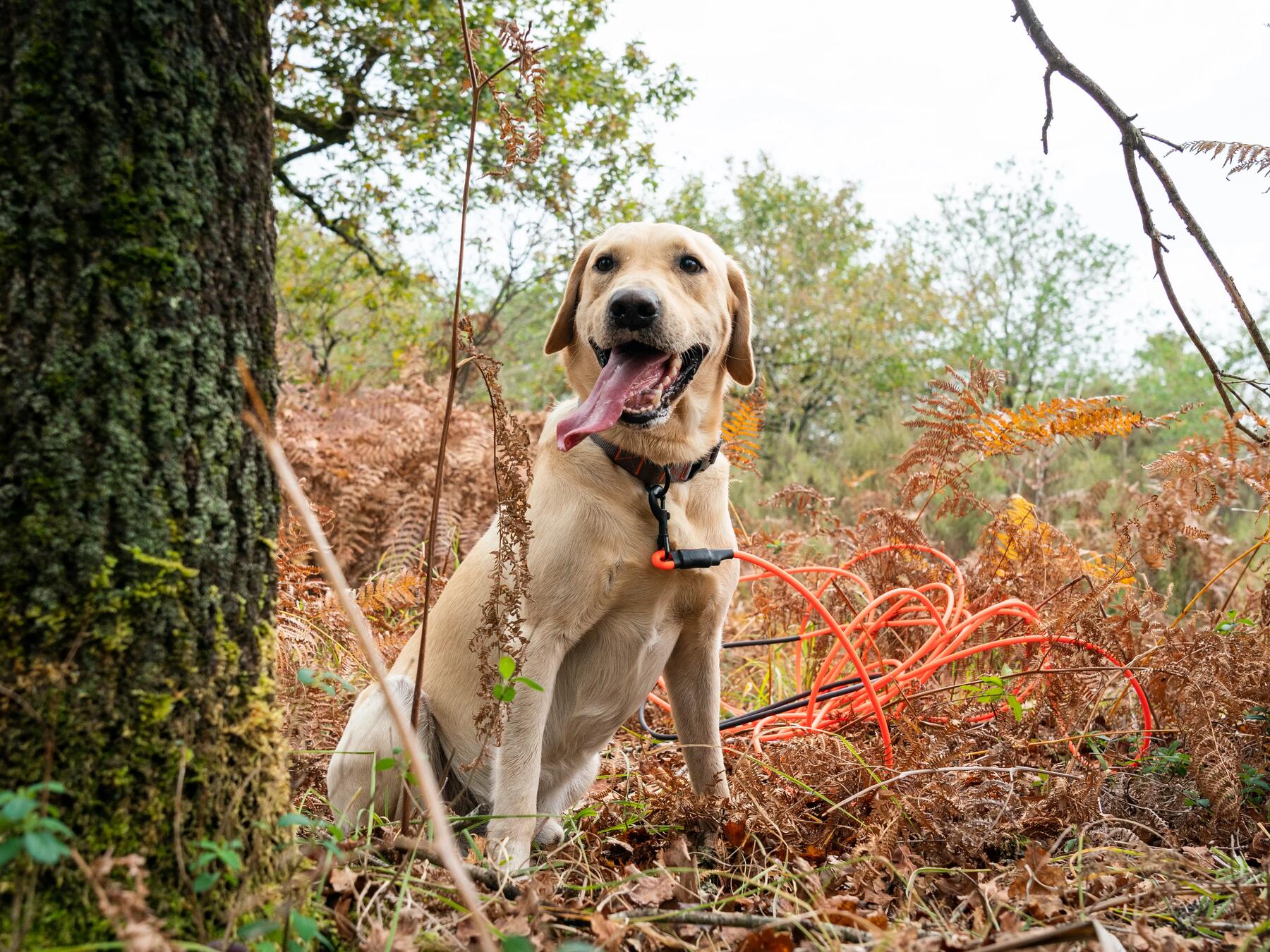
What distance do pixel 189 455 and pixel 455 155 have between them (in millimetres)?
7572

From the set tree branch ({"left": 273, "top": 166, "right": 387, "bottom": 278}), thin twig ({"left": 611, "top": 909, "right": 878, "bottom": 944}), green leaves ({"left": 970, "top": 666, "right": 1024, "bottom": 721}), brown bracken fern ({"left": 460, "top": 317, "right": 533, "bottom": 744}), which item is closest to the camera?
thin twig ({"left": 611, "top": 909, "right": 878, "bottom": 944})

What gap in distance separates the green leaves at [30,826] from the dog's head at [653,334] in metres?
1.33

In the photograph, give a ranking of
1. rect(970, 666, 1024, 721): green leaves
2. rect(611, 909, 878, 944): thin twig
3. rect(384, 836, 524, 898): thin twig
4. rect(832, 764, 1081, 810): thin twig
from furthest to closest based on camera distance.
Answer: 1. rect(970, 666, 1024, 721): green leaves
2. rect(832, 764, 1081, 810): thin twig
3. rect(384, 836, 524, 898): thin twig
4. rect(611, 909, 878, 944): thin twig

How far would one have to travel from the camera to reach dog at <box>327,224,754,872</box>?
7.50ft

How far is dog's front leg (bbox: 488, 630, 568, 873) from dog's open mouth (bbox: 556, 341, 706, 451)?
553 mm

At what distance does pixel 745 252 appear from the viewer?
15742mm

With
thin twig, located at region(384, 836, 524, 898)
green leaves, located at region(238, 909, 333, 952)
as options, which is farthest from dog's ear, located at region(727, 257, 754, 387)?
green leaves, located at region(238, 909, 333, 952)

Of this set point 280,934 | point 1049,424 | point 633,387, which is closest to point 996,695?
point 1049,424

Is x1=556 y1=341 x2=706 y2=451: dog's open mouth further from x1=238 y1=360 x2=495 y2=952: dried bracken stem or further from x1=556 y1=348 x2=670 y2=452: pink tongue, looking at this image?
x1=238 y1=360 x2=495 y2=952: dried bracken stem

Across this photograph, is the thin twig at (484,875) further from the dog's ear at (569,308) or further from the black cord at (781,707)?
the dog's ear at (569,308)

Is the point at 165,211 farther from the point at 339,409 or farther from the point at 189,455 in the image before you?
the point at 339,409

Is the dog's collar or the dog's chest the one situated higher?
the dog's collar

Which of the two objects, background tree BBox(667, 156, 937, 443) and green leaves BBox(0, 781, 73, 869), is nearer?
green leaves BBox(0, 781, 73, 869)

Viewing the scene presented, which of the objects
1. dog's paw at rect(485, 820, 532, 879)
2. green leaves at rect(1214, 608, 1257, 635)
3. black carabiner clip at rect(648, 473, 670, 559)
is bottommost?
dog's paw at rect(485, 820, 532, 879)
